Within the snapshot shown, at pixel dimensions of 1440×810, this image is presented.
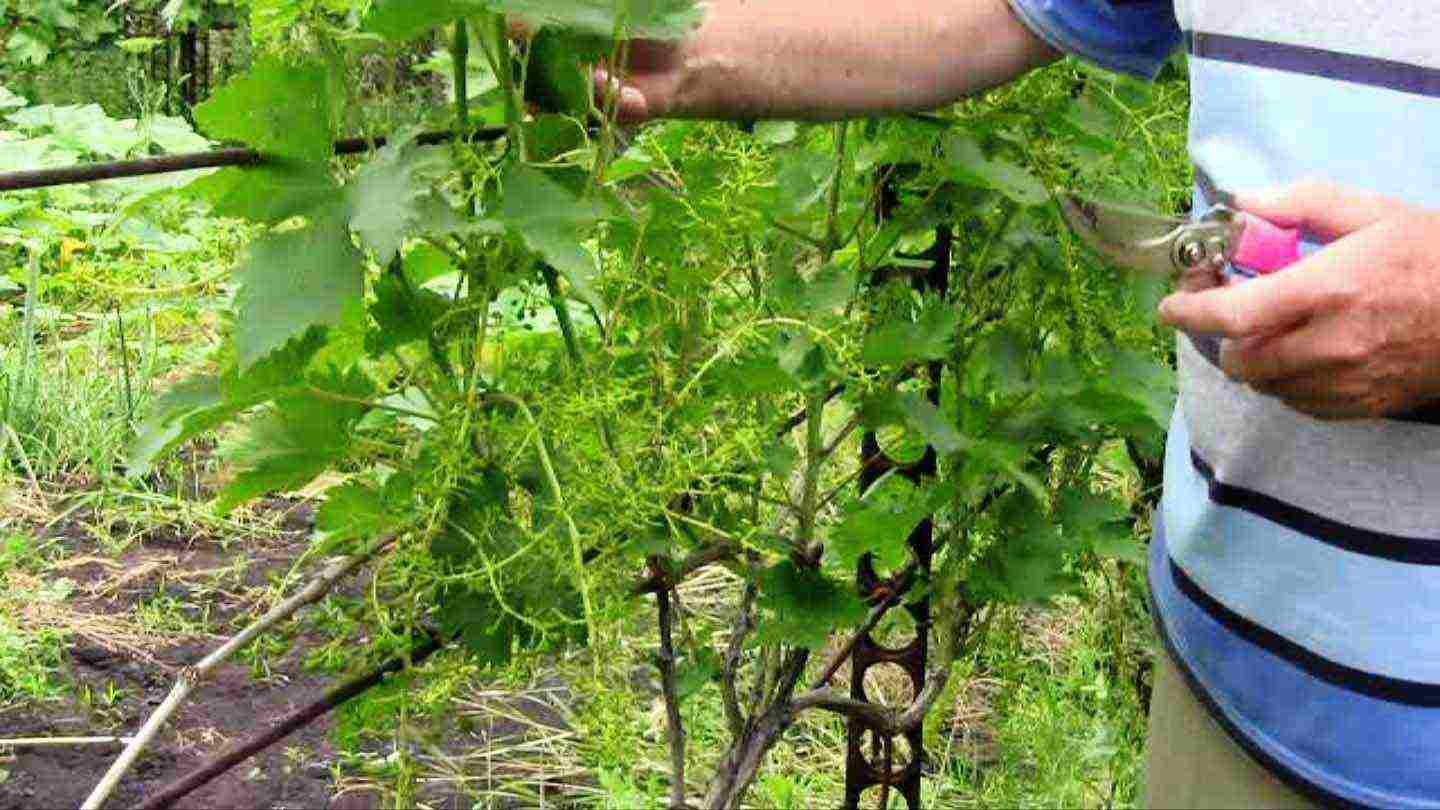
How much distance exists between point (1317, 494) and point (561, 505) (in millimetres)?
535

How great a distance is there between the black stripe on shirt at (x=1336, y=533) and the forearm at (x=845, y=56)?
0.44 metres

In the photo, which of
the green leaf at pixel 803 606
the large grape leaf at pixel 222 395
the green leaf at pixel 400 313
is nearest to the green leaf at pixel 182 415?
the large grape leaf at pixel 222 395

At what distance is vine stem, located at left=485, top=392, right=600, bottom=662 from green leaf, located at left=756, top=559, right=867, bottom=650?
1.25 feet

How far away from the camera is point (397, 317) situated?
4.20 ft

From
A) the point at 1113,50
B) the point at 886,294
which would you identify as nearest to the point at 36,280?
the point at 886,294

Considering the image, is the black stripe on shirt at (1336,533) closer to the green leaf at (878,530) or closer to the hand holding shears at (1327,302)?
the hand holding shears at (1327,302)

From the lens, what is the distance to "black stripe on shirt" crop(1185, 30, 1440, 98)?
3.86 ft

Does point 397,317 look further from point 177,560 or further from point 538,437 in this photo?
point 177,560

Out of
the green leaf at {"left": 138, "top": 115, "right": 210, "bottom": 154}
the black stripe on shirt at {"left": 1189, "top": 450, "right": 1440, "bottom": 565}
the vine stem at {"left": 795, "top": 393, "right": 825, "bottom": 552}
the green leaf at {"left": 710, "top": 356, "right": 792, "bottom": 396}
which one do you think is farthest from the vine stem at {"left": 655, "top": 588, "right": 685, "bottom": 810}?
the green leaf at {"left": 138, "top": 115, "right": 210, "bottom": 154}

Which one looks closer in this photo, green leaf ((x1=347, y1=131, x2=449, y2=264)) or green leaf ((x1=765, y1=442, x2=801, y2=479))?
green leaf ((x1=347, y1=131, x2=449, y2=264))

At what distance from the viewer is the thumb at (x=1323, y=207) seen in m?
1.09

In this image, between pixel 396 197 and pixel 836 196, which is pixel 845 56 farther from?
pixel 396 197

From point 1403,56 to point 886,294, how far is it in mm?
607

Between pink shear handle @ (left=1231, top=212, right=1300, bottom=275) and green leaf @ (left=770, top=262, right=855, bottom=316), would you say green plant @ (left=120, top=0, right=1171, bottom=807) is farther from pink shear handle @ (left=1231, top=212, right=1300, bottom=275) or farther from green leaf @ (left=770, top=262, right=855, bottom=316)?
pink shear handle @ (left=1231, top=212, right=1300, bottom=275)
